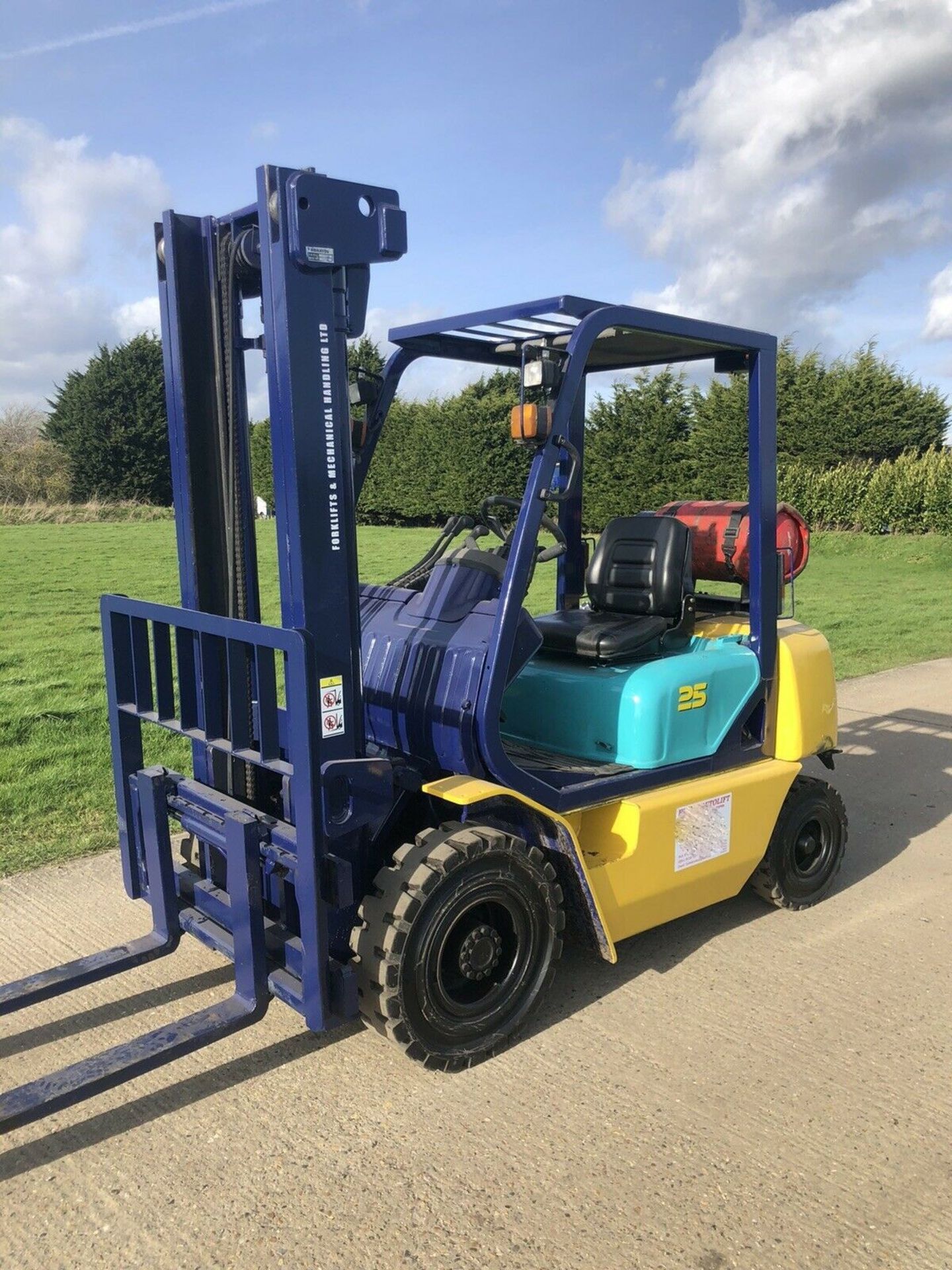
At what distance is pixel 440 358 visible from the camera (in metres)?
4.57

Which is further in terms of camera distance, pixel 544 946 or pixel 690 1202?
pixel 544 946

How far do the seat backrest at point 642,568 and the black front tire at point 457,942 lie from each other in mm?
1332

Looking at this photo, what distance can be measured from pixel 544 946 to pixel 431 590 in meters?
1.35

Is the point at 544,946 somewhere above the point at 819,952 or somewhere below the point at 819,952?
above

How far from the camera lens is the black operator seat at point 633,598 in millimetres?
4172

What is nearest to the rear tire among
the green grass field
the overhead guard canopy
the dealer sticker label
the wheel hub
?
the wheel hub

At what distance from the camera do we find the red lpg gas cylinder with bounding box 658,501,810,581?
450cm

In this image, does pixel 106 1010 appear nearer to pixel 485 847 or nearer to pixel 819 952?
pixel 485 847

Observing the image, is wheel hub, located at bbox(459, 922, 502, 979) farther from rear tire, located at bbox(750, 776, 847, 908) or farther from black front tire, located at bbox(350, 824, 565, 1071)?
rear tire, located at bbox(750, 776, 847, 908)

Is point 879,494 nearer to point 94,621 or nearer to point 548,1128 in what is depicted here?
point 94,621

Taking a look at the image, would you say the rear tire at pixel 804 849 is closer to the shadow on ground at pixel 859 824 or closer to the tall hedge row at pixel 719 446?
the shadow on ground at pixel 859 824

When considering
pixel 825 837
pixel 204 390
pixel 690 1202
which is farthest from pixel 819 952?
pixel 204 390

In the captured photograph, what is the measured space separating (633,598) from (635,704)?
70 cm

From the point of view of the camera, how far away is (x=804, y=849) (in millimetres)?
4770
